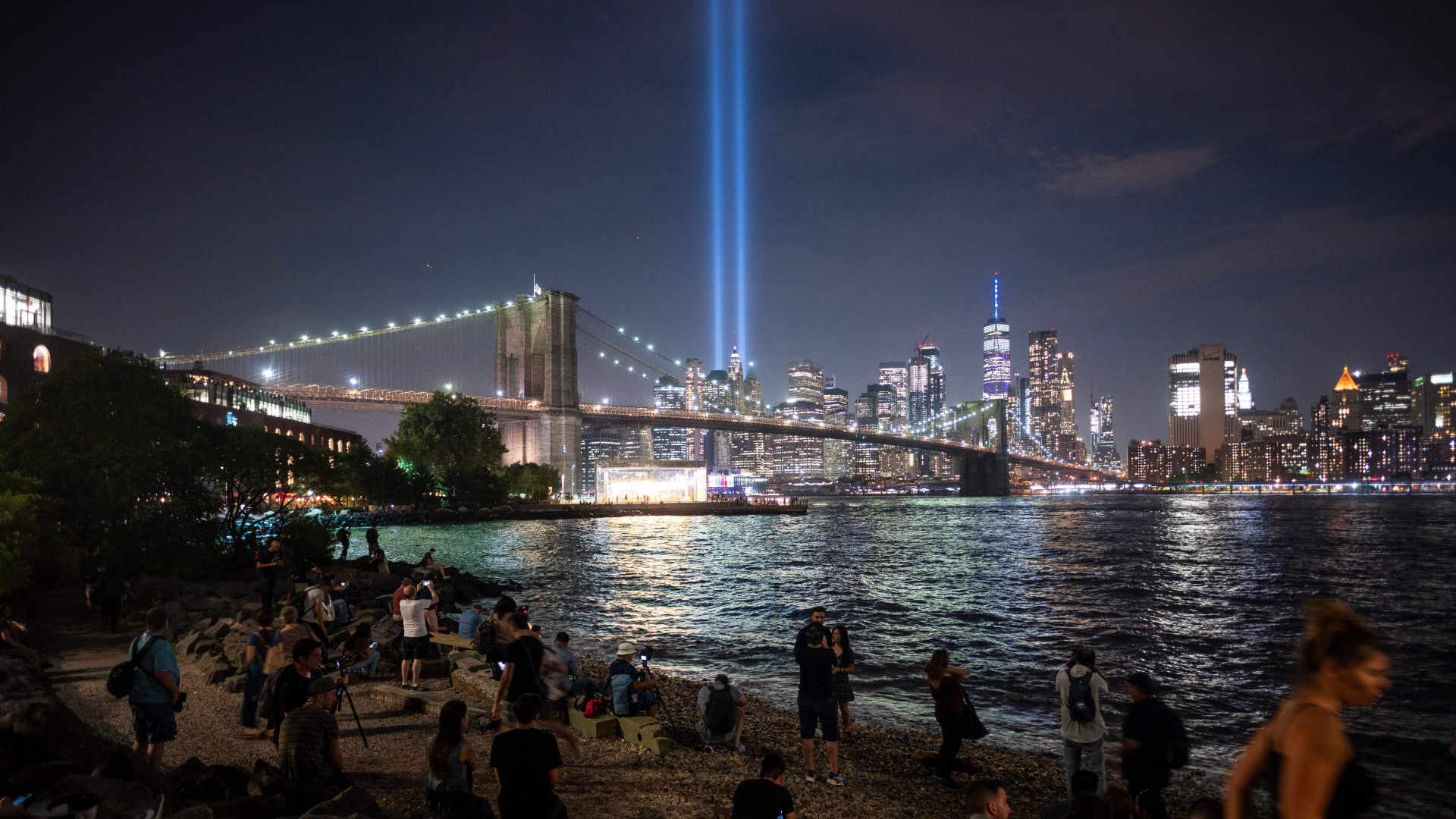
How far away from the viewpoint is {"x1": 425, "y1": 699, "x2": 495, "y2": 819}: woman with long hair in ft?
17.8

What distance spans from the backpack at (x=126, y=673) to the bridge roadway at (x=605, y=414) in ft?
277

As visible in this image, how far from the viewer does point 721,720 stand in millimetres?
9562

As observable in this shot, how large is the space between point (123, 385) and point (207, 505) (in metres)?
12.7

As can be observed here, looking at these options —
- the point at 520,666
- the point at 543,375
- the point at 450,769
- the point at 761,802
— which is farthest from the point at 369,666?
the point at 543,375

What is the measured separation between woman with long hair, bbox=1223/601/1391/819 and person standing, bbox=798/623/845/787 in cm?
574

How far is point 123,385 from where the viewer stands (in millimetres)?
31422

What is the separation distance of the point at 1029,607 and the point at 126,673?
23570 mm

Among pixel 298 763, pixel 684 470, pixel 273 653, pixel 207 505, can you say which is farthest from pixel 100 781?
pixel 684 470

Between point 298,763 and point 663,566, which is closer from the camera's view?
point 298,763

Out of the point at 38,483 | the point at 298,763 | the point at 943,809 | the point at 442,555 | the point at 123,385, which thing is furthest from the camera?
the point at 442,555

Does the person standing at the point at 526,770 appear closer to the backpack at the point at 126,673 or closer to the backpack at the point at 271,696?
the backpack at the point at 271,696

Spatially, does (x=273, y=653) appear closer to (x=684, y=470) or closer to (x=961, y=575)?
(x=961, y=575)

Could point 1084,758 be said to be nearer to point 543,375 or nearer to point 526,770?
point 526,770

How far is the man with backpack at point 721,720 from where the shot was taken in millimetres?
9523
